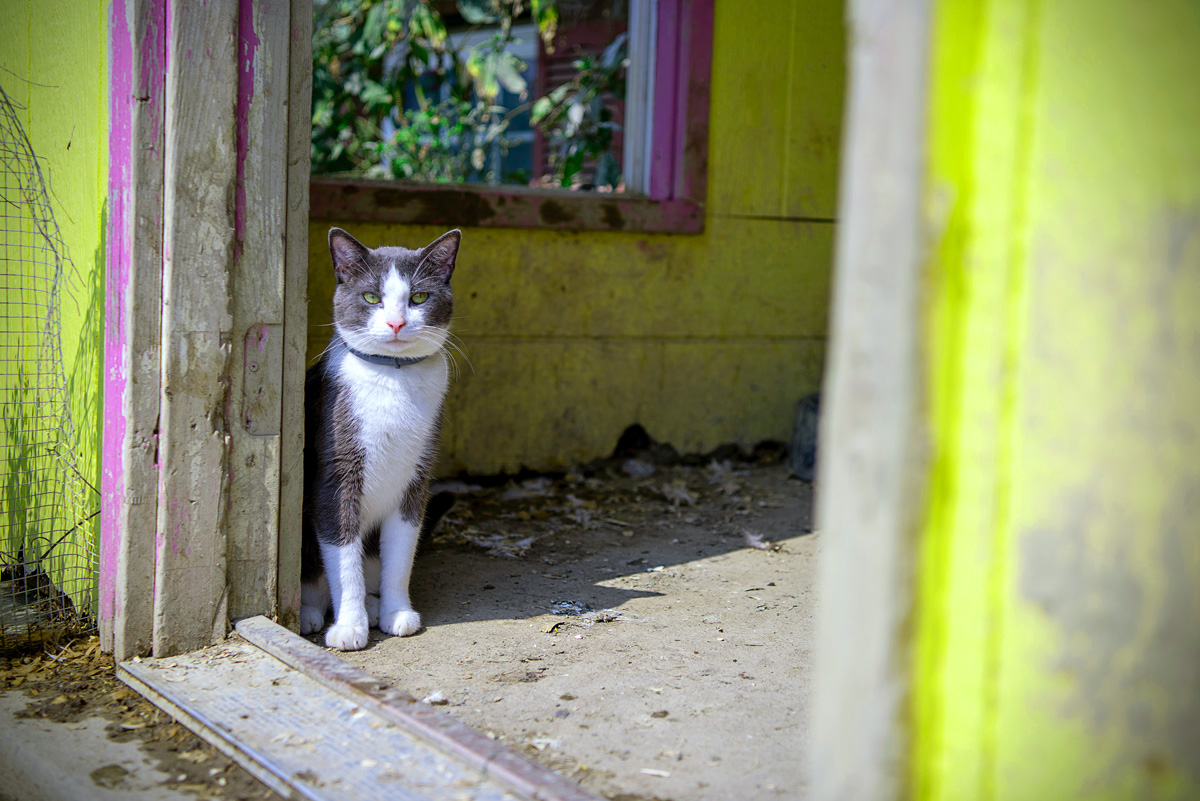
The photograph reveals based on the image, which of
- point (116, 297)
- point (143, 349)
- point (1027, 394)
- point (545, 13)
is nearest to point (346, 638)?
point (143, 349)

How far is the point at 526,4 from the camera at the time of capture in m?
6.48

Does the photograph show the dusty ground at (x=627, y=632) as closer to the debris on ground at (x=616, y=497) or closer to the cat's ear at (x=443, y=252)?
the debris on ground at (x=616, y=497)

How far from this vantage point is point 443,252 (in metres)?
2.86

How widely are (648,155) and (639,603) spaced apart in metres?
2.51

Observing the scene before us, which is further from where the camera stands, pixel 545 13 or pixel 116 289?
pixel 545 13

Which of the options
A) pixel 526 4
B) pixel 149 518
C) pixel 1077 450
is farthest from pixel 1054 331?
pixel 526 4

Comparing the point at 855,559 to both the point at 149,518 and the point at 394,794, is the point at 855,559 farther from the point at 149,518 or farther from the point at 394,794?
the point at 149,518

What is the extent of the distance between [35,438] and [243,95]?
1.34m

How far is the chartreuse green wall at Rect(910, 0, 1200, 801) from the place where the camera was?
108cm

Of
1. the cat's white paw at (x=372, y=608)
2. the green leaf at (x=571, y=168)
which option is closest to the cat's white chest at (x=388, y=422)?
the cat's white paw at (x=372, y=608)

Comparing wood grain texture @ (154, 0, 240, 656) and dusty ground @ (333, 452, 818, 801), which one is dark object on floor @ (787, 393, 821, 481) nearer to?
dusty ground @ (333, 452, 818, 801)

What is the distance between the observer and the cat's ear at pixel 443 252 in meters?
2.82

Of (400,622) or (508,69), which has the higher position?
(508,69)

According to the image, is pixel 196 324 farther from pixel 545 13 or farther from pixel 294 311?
pixel 545 13
